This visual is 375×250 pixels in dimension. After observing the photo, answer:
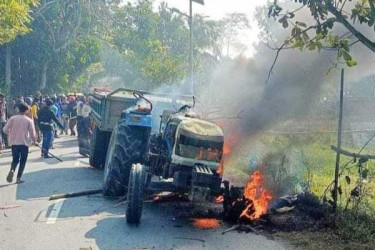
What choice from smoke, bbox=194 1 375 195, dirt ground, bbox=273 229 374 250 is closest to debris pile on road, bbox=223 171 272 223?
dirt ground, bbox=273 229 374 250

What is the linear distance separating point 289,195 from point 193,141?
8.25 feet

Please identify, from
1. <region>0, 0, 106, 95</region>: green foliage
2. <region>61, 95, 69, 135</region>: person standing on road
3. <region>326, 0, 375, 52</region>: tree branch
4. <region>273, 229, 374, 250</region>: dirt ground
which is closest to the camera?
→ <region>326, 0, 375, 52</region>: tree branch

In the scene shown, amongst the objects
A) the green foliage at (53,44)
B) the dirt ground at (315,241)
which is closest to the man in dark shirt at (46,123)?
the dirt ground at (315,241)

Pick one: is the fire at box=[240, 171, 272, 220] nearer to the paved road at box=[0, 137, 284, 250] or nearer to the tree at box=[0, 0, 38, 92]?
the paved road at box=[0, 137, 284, 250]

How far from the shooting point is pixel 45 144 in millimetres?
14883

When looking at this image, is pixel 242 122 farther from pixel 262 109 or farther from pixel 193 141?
pixel 193 141

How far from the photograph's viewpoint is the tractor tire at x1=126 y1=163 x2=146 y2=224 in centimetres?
728

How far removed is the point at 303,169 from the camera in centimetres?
1035

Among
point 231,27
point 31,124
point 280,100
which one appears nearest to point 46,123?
point 31,124

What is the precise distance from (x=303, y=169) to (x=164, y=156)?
344 cm

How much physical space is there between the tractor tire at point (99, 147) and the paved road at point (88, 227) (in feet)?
6.63

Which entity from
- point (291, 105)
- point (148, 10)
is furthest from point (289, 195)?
point (148, 10)

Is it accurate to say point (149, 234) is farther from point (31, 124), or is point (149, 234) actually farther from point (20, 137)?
point (31, 124)

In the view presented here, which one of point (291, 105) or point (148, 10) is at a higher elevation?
point (148, 10)
